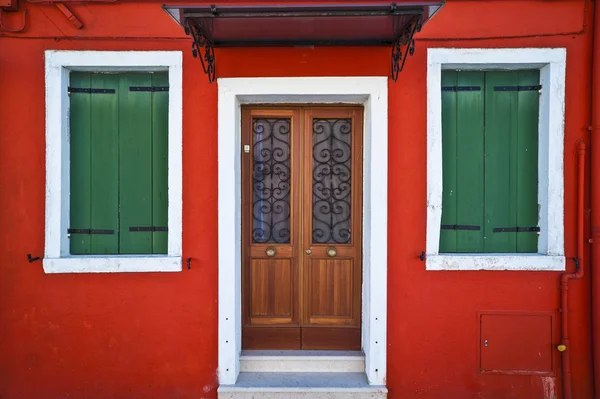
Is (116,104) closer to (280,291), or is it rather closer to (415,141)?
(280,291)

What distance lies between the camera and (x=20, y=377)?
396cm

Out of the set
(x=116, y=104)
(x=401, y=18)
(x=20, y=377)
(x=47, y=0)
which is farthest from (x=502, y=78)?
(x=20, y=377)

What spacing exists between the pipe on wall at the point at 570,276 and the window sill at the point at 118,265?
10.9ft

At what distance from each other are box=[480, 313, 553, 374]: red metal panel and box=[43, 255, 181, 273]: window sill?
2.77m

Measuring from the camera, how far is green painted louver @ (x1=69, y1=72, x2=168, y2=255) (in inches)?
160

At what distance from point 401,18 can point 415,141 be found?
1.06m

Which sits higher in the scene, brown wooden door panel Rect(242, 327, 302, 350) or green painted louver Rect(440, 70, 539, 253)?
green painted louver Rect(440, 70, 539, 253)

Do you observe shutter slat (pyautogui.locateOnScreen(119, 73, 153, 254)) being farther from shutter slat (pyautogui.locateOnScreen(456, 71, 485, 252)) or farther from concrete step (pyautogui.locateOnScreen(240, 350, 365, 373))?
shutter slat (pyautogui.locateOnScreen(456, 71, 485, 252))

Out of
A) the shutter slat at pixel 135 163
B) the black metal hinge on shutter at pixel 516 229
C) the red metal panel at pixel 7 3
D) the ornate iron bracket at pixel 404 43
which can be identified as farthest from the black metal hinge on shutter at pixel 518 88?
the red metal panel at pixel 7 3

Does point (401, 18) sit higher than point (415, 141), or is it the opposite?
point (401, 18)

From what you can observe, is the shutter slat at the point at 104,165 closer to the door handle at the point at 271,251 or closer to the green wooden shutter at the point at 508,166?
the door handle at the point at 271,251

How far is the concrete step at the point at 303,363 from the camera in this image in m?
4.11

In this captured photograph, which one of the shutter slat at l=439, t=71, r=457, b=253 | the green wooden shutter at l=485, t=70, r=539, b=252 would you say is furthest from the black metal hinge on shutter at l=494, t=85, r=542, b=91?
the shutter slat at l=439, t=71, r=457, b=253

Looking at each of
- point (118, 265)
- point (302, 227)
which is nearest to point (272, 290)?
point (302, 227)
